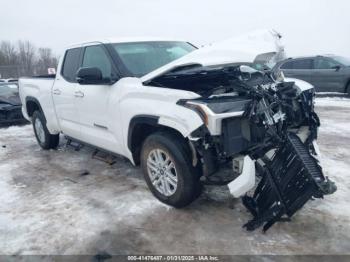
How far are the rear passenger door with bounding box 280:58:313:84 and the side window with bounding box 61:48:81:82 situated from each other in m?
9.10

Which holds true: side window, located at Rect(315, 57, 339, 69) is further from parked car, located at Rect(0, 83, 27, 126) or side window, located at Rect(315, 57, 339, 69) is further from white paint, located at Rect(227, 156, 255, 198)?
white paint, located at Rect(227, 156, 255, 198)

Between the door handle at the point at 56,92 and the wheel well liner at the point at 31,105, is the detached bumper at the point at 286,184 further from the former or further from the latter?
the wheel well liner at the point at 31,105

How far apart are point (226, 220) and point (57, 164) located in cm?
333

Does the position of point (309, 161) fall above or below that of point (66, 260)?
above

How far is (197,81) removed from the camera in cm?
400

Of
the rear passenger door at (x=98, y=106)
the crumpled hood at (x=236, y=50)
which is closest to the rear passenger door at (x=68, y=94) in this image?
the rear passenger door at (x=98, y=106)

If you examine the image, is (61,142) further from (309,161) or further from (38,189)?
(309,161)

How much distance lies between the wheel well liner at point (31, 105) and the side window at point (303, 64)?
9692mm

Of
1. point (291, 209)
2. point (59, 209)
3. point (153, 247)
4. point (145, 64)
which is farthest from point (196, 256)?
point (145, 64)

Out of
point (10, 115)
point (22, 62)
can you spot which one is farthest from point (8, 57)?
point (10, 115)

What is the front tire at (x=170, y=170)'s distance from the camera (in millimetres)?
3541

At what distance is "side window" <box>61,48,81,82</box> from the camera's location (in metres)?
5.43

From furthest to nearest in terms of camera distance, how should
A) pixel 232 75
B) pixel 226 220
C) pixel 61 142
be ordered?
pixel 61 142
pixel 232 75
pixel 226 220

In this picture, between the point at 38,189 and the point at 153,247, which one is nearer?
the point at 153,247
